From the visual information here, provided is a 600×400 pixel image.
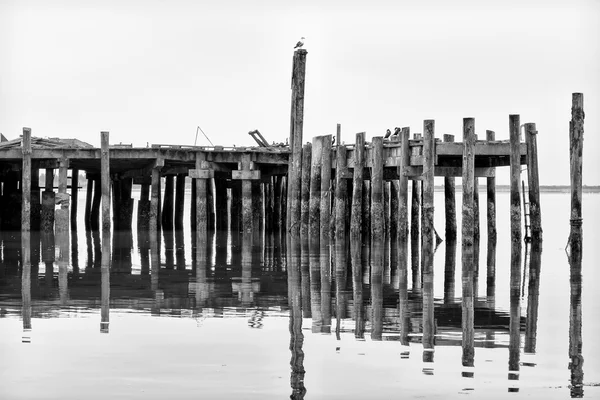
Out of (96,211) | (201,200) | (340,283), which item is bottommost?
(340,283)

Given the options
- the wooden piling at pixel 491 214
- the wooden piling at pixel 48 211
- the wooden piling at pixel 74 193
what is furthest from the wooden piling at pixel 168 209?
the wooden piling at pixel 491 214

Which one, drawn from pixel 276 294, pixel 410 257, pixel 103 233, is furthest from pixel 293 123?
pixel 276 294

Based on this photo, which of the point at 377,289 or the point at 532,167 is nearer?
the point at 377,289

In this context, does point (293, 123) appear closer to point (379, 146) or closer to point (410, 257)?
point (379, 146)

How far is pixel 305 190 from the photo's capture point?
32188 millimetres

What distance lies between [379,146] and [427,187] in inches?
105

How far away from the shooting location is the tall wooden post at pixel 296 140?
107 ft

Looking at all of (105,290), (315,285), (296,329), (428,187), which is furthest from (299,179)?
(296,329)

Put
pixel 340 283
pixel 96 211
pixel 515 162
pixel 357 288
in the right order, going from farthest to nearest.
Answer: pixel 96 211 < pixel 515 162 < pixel 340 283 < pixel 357 288

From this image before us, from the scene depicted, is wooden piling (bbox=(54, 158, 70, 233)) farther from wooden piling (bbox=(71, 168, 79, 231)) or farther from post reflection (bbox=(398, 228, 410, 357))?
post reflection (bbox=(398, 228, 410, 357))

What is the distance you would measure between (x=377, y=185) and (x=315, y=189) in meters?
2.65

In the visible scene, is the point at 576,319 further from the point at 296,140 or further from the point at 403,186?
the point at 296,140

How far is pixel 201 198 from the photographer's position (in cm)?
3438

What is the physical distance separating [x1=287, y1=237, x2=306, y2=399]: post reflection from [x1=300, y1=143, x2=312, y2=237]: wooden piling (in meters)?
7.27
